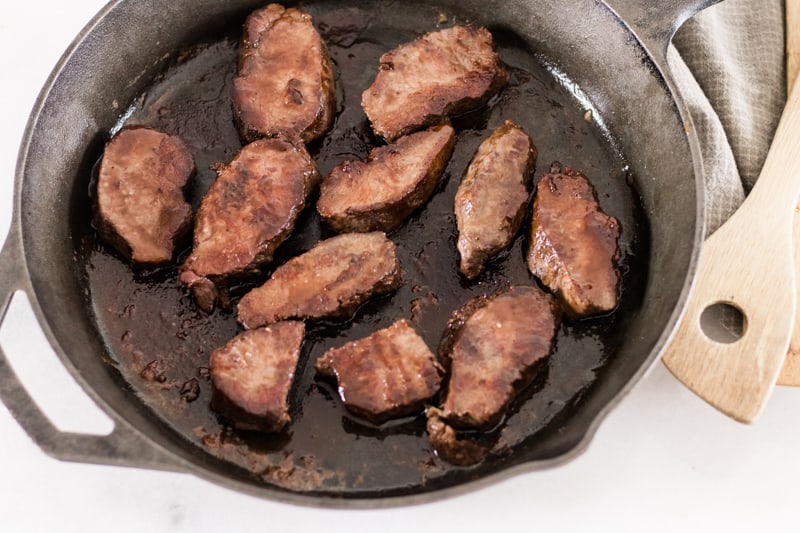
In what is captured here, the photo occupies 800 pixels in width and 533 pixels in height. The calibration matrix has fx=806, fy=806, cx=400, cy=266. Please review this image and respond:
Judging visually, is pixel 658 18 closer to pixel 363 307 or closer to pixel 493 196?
pixel 493 196

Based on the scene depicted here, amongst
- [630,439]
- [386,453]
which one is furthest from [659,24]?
[386,453]

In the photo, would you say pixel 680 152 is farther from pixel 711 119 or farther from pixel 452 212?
pixel 452 212

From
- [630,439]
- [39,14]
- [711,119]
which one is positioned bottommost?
[630,439]

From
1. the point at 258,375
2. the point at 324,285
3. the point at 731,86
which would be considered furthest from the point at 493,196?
the point at 731,86

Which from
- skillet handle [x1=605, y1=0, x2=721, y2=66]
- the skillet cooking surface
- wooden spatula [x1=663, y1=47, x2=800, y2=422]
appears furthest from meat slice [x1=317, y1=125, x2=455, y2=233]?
wooden spatula [x1=663, y1=47, x2=800, y2=422]

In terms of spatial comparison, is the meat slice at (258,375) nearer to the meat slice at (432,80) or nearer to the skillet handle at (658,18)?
the meat slice at (432,80)

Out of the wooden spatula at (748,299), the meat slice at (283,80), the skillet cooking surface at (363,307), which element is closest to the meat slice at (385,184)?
the skillet cooking surface at (363,307)

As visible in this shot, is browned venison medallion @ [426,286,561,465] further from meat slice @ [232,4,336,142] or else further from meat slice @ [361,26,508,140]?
meat slice @ [232,4,336,142]
